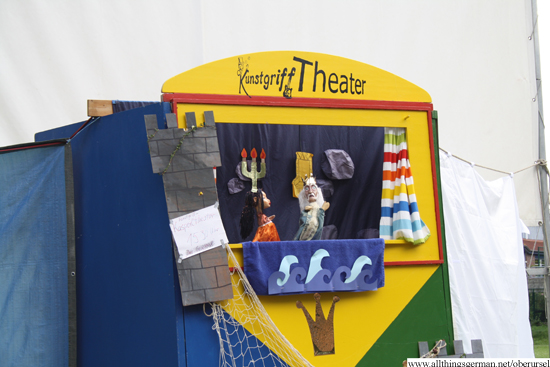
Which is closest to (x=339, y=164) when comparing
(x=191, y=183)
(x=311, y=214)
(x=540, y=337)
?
(x=311, y=214)

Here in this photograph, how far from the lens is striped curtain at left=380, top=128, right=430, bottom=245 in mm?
4316

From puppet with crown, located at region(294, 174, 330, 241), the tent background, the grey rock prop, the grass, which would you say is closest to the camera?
puppet with crown, located at region(294, 174, 330, 241)

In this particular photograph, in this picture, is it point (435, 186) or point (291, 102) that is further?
point (435, 186)

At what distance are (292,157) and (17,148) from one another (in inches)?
94.8

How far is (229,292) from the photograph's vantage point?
3.64 meters

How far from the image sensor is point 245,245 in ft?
12.4

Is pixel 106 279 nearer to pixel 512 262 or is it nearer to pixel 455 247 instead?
pixel 455 247

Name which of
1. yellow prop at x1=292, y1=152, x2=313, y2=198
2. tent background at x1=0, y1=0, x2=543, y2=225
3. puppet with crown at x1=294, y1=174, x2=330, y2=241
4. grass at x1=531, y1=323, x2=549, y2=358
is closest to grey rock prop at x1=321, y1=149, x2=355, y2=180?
yellow prop at x1=292, y1=152, x2=313, y2=198

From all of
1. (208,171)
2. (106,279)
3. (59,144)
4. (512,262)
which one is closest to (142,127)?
(208,171)

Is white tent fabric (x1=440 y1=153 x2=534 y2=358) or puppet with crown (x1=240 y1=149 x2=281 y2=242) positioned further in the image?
white tent fabric (x1=440 y1=153 x2=534 y2=358)

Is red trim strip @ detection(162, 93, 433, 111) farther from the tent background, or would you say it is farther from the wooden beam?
the tent background

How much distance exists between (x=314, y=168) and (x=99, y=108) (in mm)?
2147

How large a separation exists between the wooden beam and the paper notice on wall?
43.4 inches

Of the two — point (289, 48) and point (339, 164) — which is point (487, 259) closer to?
point (339, 164)
